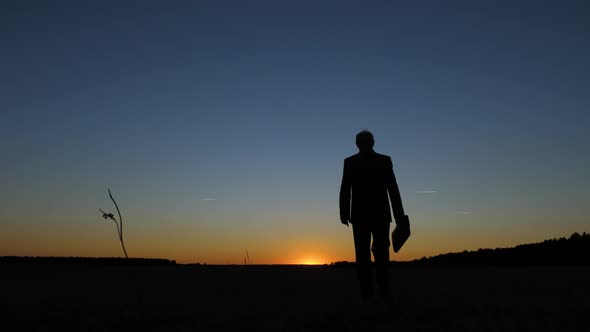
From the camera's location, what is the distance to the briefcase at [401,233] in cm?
827

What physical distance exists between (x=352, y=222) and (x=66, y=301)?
402 centimetres

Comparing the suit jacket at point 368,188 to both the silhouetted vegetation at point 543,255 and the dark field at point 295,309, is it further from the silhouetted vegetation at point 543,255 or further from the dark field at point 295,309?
the silhouetted vegetation at point 543,255

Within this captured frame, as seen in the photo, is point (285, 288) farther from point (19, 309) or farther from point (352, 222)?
point (19, 309)

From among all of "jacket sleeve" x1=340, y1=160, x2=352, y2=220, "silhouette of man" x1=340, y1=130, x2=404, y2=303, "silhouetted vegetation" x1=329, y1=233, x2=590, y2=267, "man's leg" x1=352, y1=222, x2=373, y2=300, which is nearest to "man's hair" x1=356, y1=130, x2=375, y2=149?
"silhouette of man" x1=340, y1=130, x2=404, y2=303

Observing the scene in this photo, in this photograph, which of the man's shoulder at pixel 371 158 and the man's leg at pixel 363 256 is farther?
the man's shoulder at pixel 371 158

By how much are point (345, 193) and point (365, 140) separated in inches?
30.9

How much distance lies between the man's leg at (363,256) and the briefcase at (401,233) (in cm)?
44

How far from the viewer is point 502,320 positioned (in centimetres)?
582

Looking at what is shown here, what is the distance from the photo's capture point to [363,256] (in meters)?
8.06

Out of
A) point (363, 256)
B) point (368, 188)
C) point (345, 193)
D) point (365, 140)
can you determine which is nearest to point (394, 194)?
point (368, 188)

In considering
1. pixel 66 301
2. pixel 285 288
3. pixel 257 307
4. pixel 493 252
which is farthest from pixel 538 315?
pixel 493 252

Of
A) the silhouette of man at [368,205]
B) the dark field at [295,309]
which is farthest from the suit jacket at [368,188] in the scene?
the dark field at [295,309]

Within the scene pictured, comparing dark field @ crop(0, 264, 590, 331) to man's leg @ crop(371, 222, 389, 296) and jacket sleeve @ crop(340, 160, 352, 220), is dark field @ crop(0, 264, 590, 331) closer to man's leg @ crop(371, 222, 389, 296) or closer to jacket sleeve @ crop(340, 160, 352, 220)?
man's leg @ crop(371, 222, 389, 296)

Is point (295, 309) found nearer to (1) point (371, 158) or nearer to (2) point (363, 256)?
(2) point (363, 256)
